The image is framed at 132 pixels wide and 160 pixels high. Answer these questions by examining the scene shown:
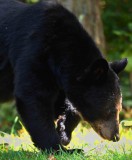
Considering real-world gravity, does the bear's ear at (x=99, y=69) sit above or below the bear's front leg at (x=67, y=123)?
above

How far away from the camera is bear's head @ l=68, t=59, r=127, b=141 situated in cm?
540

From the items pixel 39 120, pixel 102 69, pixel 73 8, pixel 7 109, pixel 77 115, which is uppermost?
pixel 102 69

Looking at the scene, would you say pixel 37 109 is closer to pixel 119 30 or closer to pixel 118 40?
pixel 119 30

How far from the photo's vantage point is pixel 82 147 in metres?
5.73

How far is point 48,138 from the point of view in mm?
5312

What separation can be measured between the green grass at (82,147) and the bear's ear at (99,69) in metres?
0.68

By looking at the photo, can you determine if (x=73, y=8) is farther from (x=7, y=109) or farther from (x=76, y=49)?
(x=76, y=49)

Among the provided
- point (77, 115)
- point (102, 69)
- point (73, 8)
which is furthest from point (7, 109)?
point (102, 69)

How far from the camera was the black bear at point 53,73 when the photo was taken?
17.4ft

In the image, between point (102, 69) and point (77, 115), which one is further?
point (77, 115)

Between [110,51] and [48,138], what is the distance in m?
7.01

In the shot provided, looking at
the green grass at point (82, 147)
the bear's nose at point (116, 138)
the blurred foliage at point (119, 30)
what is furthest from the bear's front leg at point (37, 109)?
the blurred foliage at point (119, 30)

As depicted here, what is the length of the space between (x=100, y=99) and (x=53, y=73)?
529 millimetres

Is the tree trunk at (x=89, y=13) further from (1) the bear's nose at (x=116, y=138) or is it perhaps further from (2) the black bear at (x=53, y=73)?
(1) the bear's nose at (x=116, y=138)
